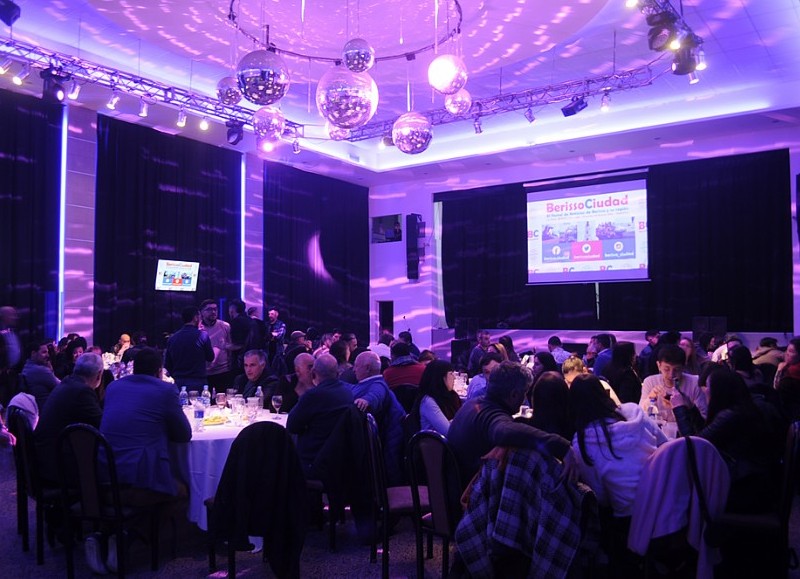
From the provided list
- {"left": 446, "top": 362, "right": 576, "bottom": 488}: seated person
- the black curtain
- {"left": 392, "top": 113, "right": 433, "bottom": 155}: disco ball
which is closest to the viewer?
{"left": 446, "top": 362, "right": 576, "bottom": 488}: seated person

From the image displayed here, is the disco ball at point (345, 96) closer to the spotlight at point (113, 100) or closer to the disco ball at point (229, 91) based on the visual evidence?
the disco ball at point (229, 91)

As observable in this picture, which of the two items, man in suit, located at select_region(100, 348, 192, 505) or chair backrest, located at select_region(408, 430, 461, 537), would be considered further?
man in suit, located at select_region(100, 348, 192, 505)

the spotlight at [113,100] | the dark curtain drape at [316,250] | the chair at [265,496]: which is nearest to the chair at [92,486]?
the chair at [265,496]

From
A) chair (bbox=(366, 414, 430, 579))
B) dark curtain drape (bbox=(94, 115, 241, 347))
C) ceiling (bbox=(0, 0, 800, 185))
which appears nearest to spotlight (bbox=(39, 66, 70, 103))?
ceiling (bbox=(0, 0, 800, 185))

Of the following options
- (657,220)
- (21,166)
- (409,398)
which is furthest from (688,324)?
(21,166)

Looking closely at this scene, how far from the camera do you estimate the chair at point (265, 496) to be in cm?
330

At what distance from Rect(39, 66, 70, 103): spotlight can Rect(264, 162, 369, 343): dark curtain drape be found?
Answer: 5.16 metres

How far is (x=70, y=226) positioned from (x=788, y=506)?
971 cm

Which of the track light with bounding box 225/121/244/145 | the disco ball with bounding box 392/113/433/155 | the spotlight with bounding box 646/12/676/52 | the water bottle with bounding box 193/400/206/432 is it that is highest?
the track light with bounding box 225/121/244/145

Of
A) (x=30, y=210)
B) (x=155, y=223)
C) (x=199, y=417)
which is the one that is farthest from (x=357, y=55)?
(x=155, y=223)

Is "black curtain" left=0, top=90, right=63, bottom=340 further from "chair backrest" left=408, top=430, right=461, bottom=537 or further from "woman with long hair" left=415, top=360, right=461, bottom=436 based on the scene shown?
"chair backrest" left=408, top=430, right=461, bottom=537

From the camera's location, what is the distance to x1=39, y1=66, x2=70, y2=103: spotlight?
24.9ft

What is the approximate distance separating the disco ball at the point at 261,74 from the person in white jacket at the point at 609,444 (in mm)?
2714

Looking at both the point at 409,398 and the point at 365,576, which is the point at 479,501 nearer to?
the point at 365,576
